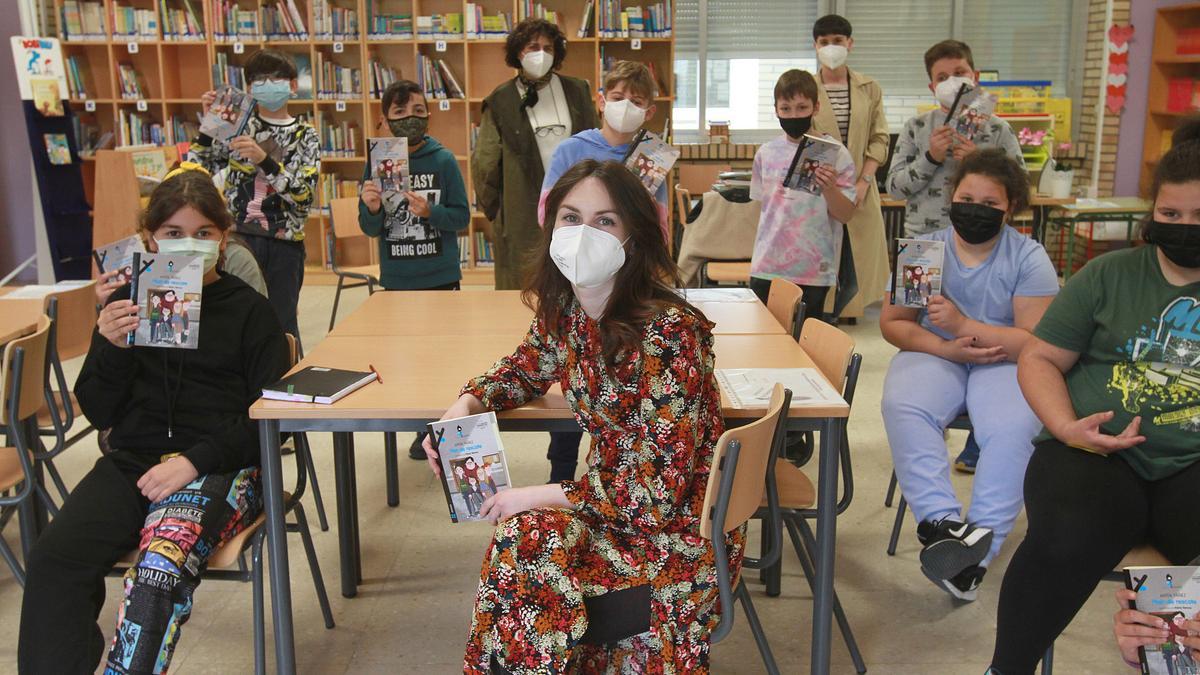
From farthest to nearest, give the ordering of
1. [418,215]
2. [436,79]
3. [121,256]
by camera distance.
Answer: [436,79] → [418,215] → [121,256]

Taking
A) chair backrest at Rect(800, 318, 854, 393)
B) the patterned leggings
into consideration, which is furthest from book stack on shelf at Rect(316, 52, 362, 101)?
the patterned leggings

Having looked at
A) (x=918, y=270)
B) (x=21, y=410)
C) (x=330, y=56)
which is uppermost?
(x=330, y=56)

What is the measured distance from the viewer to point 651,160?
340cm

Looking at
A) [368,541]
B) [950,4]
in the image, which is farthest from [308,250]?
[950,4]

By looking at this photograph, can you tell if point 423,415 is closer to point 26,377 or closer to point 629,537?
point 629,537

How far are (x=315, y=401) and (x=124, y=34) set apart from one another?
6.15m

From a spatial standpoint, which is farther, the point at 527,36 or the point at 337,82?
the point at 337,82

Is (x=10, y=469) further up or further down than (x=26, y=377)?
further down

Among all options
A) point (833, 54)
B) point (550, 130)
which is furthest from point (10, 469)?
point (833, 54)

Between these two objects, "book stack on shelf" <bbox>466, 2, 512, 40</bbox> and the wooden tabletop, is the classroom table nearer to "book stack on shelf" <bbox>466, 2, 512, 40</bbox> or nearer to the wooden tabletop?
the wooden tabletop

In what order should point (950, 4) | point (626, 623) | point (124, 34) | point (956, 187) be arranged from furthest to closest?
1. point (950, 4)
2. point (124, 34)
3. point (956, 187)
4. point (626, 623)

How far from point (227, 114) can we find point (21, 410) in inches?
59.7

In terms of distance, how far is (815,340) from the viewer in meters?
2.85

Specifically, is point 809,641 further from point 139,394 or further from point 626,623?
point 139,394
